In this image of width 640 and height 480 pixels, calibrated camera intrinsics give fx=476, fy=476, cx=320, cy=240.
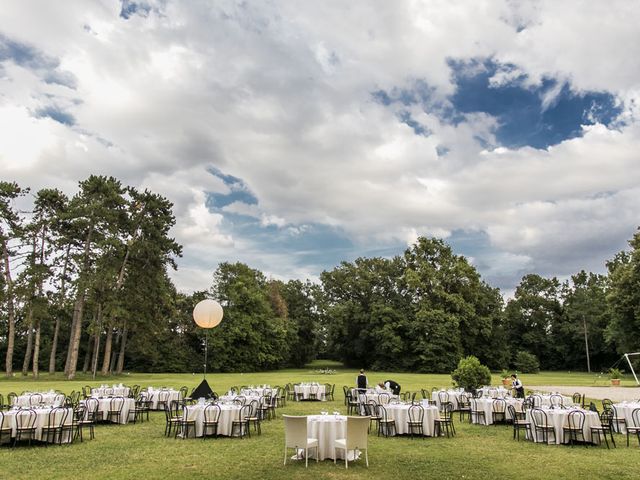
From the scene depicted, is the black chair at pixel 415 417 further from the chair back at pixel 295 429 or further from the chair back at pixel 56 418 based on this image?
the chair back at pixel 56 418

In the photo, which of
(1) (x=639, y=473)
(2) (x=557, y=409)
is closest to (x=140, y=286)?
(2) (x=557, y=409)

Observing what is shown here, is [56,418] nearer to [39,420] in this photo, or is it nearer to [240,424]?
[39,420]

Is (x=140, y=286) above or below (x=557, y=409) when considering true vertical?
above

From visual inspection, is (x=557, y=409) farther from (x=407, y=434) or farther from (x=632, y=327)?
(x=632, y=327)

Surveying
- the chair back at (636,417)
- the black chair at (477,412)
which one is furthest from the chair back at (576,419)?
the black chair at (477,412)

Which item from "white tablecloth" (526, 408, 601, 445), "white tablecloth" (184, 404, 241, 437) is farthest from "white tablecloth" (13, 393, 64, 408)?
"white tablecloth" (526, 408, 601, 445)

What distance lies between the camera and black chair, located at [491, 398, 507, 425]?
600 inches

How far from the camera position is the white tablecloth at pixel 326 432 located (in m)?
9.98

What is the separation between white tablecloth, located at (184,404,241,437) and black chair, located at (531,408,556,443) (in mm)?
Result: 7730

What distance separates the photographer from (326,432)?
10062 mm

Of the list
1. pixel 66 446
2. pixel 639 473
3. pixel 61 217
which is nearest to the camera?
pixel 639 473

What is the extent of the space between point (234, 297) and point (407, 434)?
4784cm

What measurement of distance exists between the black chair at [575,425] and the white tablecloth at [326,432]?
5.80m

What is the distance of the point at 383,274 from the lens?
64938 millimetres
